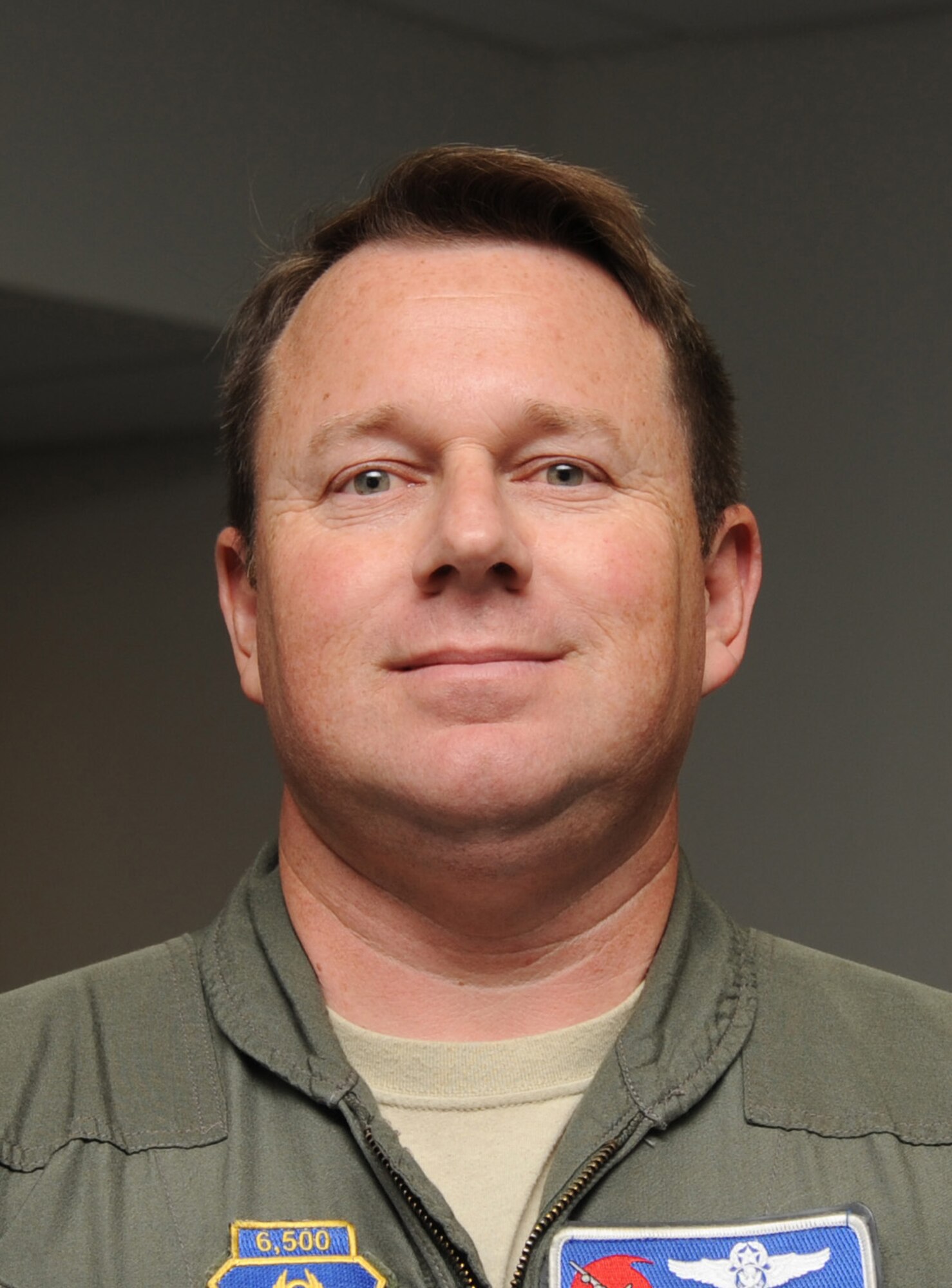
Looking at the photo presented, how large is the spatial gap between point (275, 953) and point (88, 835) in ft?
7.51

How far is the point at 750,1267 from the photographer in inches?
57.6

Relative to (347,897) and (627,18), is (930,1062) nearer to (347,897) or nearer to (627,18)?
(347,897)

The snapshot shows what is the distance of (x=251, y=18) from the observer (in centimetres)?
333

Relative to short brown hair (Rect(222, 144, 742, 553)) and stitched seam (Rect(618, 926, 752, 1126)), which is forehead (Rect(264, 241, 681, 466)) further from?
stitched seam (Rect(618, 926, 752, 1126))

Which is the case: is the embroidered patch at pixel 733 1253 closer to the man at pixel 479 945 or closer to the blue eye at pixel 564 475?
the man at pixel 479 945

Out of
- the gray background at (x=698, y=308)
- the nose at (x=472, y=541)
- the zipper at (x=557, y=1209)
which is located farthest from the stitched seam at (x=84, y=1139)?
the gray background at (x=698, y=308)

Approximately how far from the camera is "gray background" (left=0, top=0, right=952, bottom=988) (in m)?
3.24

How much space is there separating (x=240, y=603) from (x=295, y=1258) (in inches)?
24.0

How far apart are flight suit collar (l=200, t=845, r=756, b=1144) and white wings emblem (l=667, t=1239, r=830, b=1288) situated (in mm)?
108

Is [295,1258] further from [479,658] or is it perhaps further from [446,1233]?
[479,658]

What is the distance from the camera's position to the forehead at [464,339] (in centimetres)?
160

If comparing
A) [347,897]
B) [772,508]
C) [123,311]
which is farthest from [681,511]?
[772,508]

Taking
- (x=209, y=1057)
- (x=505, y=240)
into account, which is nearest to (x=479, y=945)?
(x=209, y=1057)

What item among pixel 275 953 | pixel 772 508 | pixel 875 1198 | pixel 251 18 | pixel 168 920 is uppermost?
pixel 251 18
